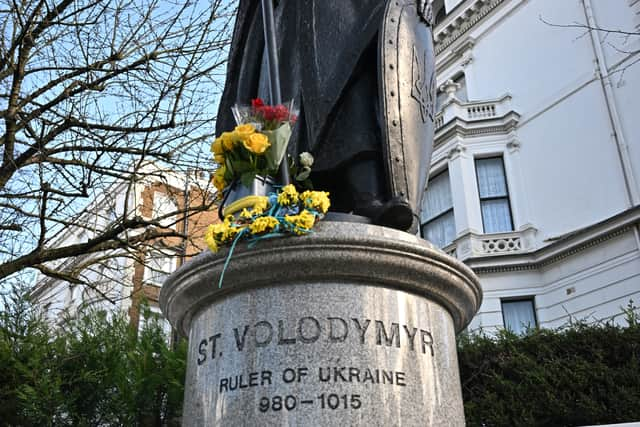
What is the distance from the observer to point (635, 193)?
1641 centimetres

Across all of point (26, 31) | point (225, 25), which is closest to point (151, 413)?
point (26, 31)

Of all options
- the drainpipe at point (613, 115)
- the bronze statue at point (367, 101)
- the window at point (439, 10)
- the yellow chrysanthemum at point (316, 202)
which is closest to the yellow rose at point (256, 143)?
the yellow chrysanthemum at point (316, 202)

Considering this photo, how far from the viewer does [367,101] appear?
439cm

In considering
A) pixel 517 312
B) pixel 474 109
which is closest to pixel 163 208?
pixel 474 109

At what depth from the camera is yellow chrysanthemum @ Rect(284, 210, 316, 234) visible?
333 centimetres

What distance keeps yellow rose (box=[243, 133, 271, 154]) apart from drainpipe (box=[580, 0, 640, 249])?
1486 centimetres

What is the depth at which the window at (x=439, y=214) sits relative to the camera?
20.3 m

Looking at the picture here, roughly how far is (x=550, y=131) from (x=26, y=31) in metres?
14.9

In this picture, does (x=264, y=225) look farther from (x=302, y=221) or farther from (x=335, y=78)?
(x=335, y=78)

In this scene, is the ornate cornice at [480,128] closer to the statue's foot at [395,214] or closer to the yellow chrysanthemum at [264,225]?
the statue's foot at [395,214]

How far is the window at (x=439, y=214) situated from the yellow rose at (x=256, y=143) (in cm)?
1708

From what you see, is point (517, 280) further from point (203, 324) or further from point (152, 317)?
point (203, 324)

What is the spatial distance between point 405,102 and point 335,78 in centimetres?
49

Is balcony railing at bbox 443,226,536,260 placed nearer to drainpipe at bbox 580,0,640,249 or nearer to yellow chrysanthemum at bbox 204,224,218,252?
drainpipe at bbox 580,0,640,249
